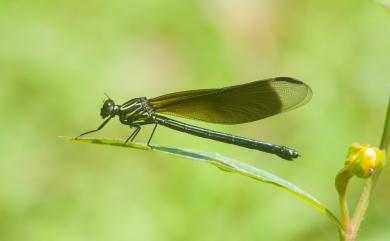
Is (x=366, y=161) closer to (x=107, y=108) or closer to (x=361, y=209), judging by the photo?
(x=361, y=209)

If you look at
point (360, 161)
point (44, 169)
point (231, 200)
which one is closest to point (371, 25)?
point (231, 200)

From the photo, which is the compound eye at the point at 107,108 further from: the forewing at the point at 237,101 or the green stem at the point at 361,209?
the green stem at the point at 361,209

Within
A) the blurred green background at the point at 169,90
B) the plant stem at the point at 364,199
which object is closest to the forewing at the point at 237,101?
the blurred green background at the point at 169,90

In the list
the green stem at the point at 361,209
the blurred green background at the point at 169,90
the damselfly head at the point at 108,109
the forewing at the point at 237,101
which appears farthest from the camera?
the blurred green background at the point at 169,90

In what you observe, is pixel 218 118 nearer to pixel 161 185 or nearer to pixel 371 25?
pixel 161 185

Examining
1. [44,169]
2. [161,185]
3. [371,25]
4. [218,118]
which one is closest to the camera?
[218,118]
